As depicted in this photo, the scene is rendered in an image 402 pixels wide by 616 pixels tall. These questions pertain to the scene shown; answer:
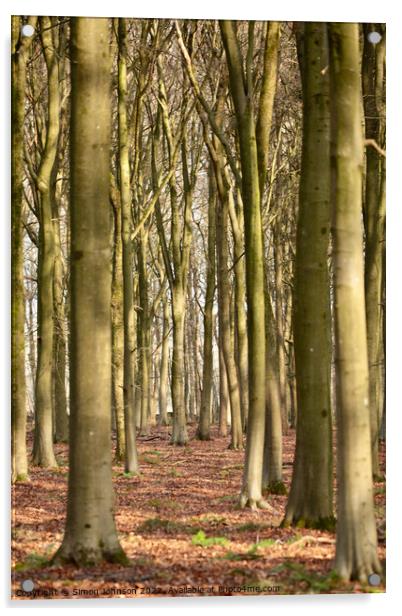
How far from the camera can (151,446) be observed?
1697cm

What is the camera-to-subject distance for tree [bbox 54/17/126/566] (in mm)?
6172

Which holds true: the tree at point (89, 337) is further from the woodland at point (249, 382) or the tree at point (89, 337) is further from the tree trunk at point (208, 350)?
the tree trunk at point (208, 350)

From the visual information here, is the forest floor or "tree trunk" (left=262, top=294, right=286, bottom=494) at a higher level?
"tree trunk" (left=262, top=294, right=286, bottom=494)

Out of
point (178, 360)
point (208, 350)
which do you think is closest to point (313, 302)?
point (178, 360)

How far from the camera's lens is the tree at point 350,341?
5.76m

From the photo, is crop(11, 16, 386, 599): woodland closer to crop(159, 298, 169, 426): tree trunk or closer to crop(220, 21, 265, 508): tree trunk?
crop(220, 21, 265, 508): tree trunk

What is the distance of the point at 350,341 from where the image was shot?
5766 millimetres

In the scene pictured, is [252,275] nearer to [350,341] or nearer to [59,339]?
[350,341]

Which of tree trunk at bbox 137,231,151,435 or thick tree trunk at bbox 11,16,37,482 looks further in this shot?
tree trunk at bbox 137,231,151,435

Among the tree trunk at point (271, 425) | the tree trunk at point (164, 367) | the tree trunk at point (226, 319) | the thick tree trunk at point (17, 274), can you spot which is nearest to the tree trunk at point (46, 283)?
the thick tree trunk at point (17, 274)

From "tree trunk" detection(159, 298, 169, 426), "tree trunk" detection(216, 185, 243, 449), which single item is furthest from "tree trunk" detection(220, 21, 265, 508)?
"tree trunk" detection(159, 298, 169, 426)

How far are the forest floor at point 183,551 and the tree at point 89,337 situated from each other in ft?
0.67

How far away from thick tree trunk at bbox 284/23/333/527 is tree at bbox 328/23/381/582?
1635 mm

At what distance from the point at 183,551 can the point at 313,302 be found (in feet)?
7.52
